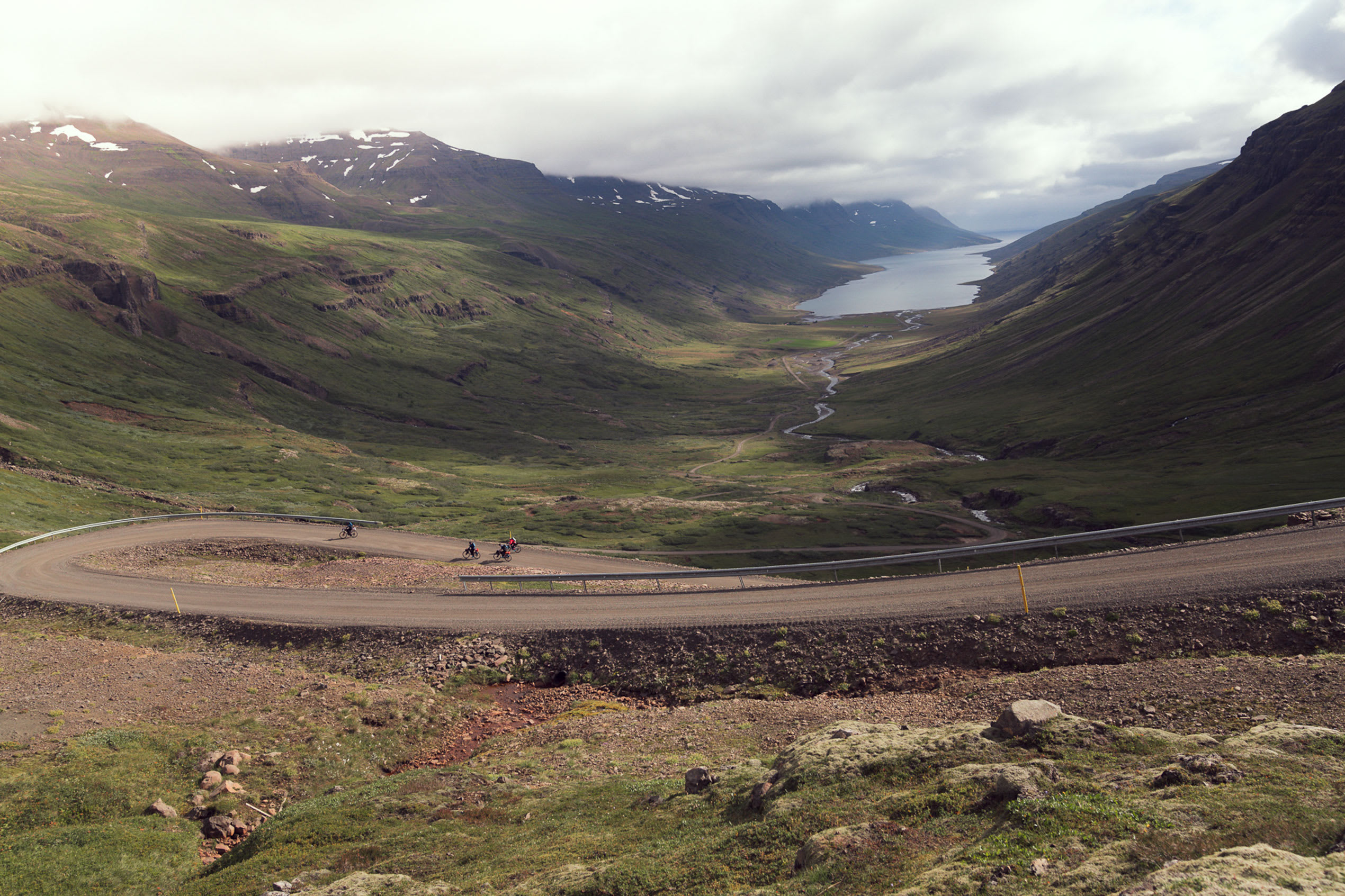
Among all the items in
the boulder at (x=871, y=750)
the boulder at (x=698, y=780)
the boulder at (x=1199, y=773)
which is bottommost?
the boulder at (x=698, y=780)

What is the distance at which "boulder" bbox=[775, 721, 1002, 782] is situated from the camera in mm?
19469

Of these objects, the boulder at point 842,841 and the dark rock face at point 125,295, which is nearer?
the boulder at point 842,841

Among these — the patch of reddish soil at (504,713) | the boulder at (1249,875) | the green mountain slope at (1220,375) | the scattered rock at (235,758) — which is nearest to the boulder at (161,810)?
the scattered rock at (235,758)

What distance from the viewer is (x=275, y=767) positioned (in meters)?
27.1

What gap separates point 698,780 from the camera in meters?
21.5

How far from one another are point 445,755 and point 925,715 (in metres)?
20.9

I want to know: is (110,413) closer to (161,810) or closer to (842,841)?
(161,810)

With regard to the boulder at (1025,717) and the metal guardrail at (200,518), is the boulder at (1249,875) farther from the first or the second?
the metal guardrail at (200,518)

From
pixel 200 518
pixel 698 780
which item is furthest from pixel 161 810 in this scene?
pixel 200 518

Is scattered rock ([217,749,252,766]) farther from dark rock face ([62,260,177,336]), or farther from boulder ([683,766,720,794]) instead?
dark rock face ([62,260,177,336])

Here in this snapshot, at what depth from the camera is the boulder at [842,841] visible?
14.9 meters

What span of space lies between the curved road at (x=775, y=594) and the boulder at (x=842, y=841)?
2023 centimetres

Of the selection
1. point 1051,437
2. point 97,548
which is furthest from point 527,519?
point 1051,437

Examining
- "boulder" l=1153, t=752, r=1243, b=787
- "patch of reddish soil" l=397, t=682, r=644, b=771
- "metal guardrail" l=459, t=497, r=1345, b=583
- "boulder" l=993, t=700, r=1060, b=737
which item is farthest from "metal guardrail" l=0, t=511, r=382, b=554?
"boulder" l=1153, t=752, r=1243, b=787
